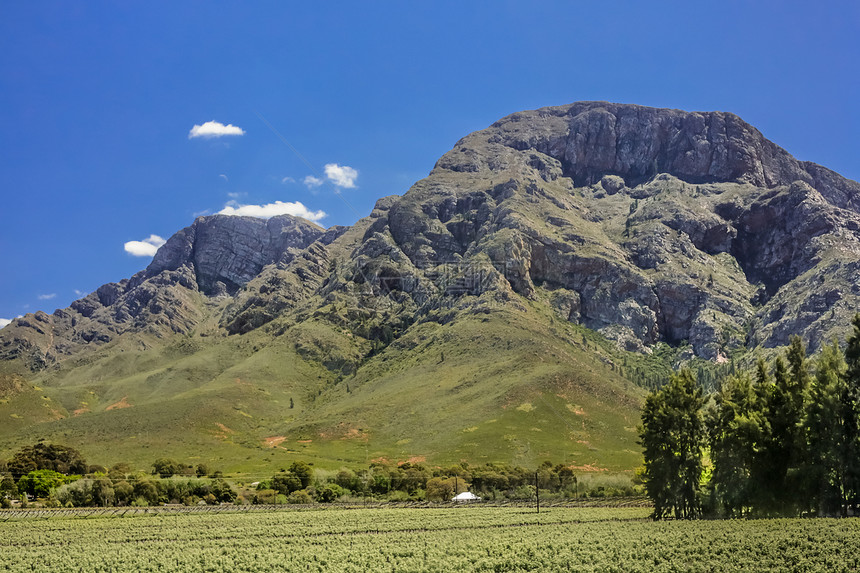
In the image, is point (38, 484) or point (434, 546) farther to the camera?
point (38, 484)

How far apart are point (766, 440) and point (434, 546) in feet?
112

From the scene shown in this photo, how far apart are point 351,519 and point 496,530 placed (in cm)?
2331

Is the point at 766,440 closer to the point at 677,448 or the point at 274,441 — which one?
the point at 677,448

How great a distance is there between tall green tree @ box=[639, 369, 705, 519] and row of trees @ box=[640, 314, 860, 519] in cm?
11

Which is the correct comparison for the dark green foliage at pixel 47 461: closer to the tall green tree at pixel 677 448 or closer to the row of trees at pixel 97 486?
the row of trees at pixel 97 486

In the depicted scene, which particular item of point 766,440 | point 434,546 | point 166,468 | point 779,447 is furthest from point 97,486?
point 779,447

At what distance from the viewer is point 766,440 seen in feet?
194

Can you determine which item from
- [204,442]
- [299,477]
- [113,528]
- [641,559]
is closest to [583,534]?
[641,559]

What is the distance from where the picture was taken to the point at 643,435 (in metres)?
72.6

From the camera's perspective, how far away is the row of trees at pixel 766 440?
5219cm

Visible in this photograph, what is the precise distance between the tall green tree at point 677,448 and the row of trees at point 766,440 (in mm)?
111

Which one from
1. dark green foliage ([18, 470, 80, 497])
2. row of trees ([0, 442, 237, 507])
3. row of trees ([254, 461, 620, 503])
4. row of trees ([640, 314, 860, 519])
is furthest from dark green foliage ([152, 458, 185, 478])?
row of trees ([640, 314, 860, 519])

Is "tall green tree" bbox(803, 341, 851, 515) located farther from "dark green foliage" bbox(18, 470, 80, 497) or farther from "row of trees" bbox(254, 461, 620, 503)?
"dark green foliage" bbox(18, 470, 80, 497)

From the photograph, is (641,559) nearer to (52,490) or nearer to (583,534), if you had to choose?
(583,534)
